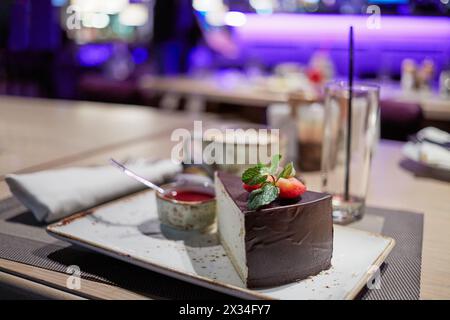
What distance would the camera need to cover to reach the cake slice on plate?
775mm

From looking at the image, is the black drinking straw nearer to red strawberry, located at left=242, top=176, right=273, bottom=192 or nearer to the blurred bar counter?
red strawberry, located at left=242, top=176, right=273, bottom=192

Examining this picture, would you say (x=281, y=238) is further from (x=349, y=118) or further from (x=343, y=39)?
(x=343, y=39)

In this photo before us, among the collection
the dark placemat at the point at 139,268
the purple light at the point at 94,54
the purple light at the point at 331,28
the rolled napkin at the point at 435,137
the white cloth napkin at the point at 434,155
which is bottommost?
the dark placemat at the point at 139,268

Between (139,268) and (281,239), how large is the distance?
0.25 meters

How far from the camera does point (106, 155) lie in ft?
5.33

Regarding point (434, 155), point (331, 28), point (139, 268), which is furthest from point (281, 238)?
A: point (331, 28)

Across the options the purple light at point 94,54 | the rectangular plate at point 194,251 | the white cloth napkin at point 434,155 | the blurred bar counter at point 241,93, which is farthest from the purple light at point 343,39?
the rectangular plate at point 194,251

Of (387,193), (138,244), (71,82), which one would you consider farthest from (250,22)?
(138,244)

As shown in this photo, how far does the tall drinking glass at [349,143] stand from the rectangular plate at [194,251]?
0.72 feet

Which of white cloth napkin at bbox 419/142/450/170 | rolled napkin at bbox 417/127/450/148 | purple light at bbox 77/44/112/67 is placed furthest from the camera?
purple light at bbox 77/44/112/67

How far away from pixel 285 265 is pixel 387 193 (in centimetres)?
64

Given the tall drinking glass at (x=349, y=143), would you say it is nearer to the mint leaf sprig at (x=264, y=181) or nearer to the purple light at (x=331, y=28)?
the mint leaf sprig at (x=264, y=181)

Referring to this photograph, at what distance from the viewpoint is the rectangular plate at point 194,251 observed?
2.46 feet

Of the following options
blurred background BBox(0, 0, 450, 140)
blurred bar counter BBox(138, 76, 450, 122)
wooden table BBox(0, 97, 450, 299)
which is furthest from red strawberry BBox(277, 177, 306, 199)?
blurred bar counter BBox(138, 76, 450, 122)
